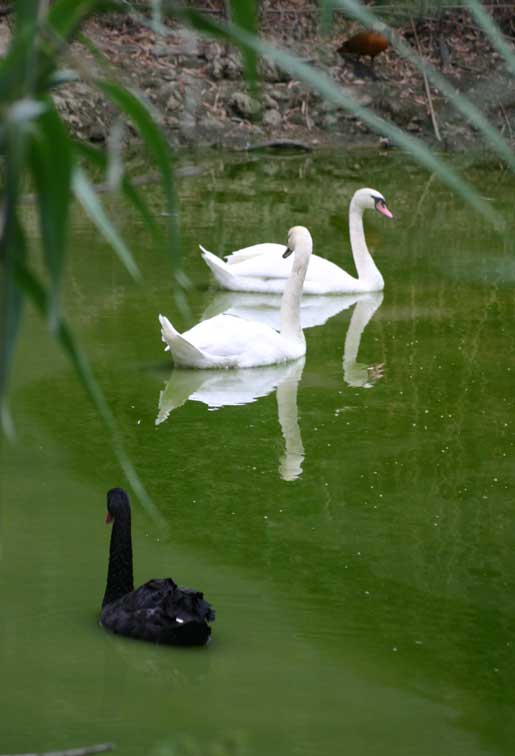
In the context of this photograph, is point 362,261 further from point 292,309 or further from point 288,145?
point 288,145

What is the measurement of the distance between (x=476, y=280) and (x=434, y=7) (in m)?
8.62

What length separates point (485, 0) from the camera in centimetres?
1641

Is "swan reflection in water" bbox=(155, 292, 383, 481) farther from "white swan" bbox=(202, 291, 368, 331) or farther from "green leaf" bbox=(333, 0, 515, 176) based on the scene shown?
"green leaf" bbox=(333, 0, 515, 176)

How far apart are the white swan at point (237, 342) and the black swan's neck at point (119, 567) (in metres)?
2.66

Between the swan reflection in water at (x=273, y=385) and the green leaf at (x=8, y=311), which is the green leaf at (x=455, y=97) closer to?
the green leaf at (x=8, y=311)

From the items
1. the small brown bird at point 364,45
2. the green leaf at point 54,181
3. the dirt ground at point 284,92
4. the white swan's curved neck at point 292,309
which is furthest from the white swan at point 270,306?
the small brown bird at point 364,45

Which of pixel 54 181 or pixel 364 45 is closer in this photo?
pixel 54 181

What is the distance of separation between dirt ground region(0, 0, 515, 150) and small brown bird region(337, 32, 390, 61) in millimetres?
227

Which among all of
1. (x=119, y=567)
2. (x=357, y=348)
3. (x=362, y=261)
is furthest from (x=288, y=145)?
(x=119, y=567)

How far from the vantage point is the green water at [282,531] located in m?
3.51

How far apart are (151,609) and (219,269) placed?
5.23 m

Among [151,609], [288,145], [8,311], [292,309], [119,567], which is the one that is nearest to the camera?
[8,311]

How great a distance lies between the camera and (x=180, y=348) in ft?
22.5

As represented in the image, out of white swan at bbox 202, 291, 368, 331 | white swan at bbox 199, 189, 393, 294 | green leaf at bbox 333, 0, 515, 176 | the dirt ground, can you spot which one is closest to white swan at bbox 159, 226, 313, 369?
white swan at bbox 202, 291, 368, 331
